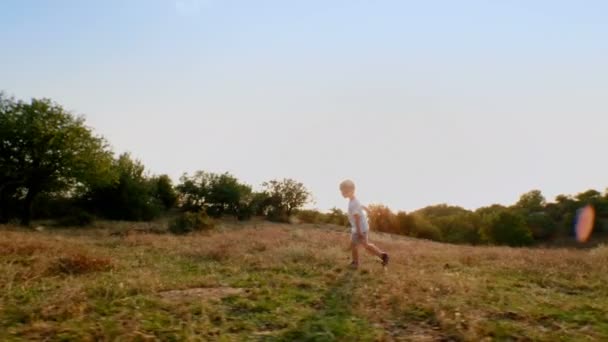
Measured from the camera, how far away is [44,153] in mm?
27203

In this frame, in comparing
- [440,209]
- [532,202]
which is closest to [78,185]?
[532,202]

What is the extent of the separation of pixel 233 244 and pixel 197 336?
8.92m

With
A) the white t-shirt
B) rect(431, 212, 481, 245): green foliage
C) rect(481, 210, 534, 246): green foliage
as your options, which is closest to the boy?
the white t-shirt

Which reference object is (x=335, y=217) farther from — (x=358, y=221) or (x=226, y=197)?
(x=358, y=221)

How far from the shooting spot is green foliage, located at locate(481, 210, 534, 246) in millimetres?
34500

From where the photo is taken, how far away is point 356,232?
8.89m

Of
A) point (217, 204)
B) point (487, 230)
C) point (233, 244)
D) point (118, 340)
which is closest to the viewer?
point (118, 340)

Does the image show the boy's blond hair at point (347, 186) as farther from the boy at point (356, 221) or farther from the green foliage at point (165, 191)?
the green foliage at point (165, 191)

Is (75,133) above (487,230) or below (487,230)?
above

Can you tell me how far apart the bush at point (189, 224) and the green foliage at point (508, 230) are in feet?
83.1

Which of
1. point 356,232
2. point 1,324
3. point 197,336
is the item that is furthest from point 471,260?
point 1,324

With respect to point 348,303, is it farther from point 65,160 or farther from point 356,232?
point 65,160

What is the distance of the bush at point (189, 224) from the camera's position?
22078 millimetres

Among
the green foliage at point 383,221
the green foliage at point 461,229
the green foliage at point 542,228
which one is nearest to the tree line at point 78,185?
the green foliage at point 383,221
